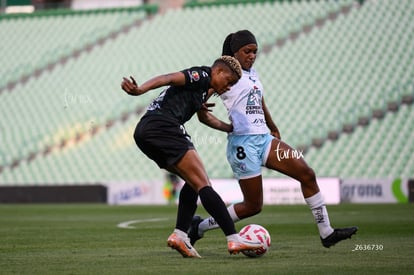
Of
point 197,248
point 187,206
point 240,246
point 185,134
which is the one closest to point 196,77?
point 185,134

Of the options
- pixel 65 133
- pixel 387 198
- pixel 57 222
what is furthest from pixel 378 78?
pixel 57 222

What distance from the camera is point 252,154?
817cm

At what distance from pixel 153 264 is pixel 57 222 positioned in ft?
25.6

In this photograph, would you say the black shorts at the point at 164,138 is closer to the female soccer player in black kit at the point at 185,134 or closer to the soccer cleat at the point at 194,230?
the female soccer player in black kit at the point at 185,134

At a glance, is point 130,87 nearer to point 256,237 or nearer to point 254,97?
point 256,237

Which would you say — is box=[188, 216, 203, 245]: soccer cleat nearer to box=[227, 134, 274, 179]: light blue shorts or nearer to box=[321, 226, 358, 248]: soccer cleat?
box=[227, 134, 274, 179]: light blue shorts

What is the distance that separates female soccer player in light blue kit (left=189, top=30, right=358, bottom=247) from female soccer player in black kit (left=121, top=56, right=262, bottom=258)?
0.82 m

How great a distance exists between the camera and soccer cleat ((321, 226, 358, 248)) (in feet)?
25.3

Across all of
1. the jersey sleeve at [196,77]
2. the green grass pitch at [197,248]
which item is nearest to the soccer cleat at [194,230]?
the green grass pitch at [197,248]

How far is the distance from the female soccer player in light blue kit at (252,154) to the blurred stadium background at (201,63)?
1534cm

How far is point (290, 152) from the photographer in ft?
26.0

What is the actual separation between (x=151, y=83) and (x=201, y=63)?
21811 millimetres

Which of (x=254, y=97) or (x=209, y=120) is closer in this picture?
(x=209, y=120)

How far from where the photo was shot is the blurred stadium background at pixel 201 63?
24.5 metres
